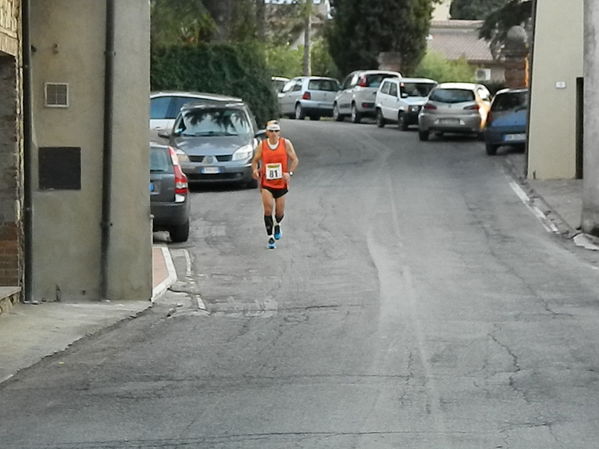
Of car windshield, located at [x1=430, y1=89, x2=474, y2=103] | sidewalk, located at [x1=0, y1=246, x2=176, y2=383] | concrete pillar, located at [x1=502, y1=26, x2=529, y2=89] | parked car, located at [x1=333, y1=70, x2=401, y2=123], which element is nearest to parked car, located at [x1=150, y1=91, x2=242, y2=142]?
car windshield, located at [x1=430, y1=89, x2=474, y2=103]

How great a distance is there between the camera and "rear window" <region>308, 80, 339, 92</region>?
158ft

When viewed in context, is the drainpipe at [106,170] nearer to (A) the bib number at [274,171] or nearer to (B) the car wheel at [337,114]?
(A) the bib number at [274,171]

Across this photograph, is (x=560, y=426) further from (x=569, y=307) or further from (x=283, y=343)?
(x=569, y=307)

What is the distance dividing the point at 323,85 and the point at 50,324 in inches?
1431

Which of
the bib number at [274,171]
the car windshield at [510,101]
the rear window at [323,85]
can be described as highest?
the rear window at [323,85]

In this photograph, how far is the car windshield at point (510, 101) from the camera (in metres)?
30.8

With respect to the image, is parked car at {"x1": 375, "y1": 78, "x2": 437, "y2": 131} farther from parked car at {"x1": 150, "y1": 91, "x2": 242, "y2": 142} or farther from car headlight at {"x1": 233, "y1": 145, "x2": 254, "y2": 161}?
car headlight at {"x1": 233, "y1": 145, "x2": 254, "y2": 161}

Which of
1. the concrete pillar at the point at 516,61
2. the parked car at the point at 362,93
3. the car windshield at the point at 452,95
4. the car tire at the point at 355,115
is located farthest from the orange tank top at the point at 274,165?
the car tire at the point at 355,115

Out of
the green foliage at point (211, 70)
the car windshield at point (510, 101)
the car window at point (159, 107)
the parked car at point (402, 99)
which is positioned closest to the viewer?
the car window at point (159, 107)

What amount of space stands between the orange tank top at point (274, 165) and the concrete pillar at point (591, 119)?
5196mm

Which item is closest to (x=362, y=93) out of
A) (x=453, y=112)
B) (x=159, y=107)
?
(x=453, y=112)

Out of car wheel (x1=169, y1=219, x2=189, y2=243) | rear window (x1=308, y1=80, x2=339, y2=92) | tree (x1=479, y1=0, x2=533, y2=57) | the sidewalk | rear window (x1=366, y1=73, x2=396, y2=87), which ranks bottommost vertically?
the sidewalk

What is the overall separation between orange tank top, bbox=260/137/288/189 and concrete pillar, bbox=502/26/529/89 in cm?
2069

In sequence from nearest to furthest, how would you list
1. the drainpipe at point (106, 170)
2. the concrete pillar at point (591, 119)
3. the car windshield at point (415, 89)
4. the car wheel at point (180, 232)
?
the drainpipe at point (106, 170) → the car wheel at point (180, 232) → the concrete pillar at point (591, 119) → the car windshield at point (415, 89)
